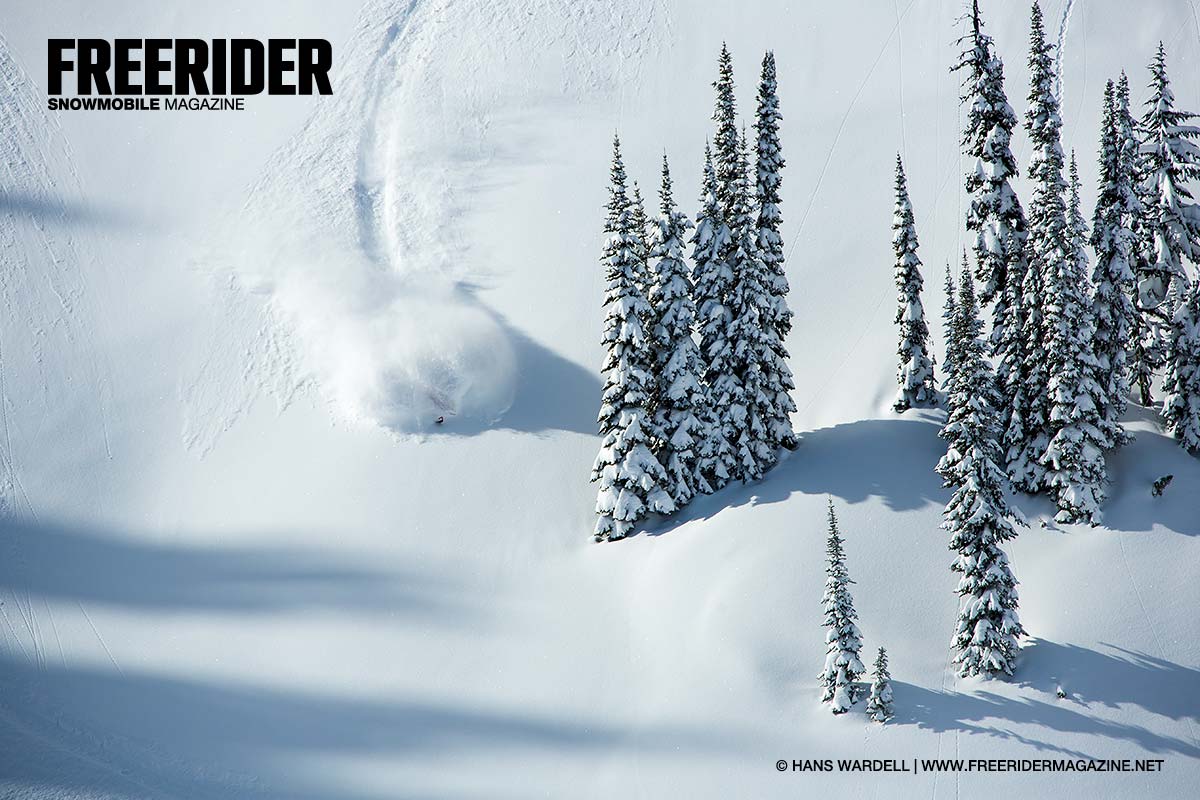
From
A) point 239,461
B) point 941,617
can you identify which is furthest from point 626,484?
point 239,461

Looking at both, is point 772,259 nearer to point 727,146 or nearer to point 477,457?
point 727,146

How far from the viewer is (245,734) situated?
1249 inches

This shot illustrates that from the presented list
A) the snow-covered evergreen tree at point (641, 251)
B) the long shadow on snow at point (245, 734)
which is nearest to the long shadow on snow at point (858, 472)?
the snow-covered evergreen tree at point (641, 251)

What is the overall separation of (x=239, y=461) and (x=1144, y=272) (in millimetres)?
34851

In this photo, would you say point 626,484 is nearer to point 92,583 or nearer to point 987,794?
point 987,794

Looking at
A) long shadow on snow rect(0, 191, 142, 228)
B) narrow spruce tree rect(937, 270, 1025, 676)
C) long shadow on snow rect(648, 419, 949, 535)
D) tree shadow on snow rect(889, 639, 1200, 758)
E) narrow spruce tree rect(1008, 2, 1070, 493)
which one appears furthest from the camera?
long shadow on snow rect(0, 191, 142, 228)

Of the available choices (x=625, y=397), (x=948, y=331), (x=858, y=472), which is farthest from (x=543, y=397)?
(x=948, y=331)

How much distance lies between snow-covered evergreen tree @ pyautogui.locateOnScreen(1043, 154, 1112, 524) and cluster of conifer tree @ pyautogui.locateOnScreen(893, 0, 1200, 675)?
4cm

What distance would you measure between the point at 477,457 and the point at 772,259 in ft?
46.4

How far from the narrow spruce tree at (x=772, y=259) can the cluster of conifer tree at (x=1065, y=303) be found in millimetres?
4443

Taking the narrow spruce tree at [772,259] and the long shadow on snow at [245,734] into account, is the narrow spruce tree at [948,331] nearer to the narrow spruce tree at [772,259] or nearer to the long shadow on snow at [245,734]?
the narrow spruce tree at [772,259]

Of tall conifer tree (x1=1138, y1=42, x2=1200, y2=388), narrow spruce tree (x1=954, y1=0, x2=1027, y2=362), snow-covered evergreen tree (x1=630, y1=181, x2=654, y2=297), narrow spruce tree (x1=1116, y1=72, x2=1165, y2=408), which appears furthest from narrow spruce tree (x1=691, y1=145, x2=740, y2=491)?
tall conifer tree (x1=1138, y1=42, x2=1200, y2=388)

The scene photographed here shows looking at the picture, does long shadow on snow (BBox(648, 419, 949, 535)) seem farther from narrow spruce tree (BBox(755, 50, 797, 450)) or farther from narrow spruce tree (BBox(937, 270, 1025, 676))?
narrow spruce tree (BBox(937, 270, 1025, 676))

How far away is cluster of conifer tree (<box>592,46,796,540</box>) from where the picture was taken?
36.4 metres
